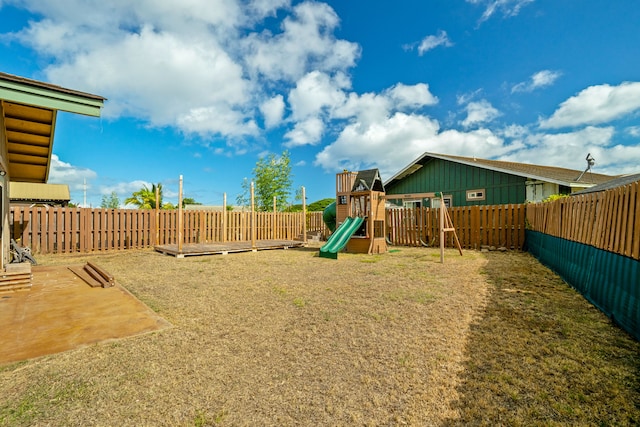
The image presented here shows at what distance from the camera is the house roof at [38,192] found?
22886 mm

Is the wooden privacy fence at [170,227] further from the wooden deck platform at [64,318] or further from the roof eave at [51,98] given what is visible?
the roof eave at [51,98]

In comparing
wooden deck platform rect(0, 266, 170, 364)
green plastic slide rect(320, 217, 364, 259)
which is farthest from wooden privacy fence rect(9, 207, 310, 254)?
wooden deck platform rect(0, 266, 170, 364)

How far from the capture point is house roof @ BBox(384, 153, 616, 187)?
12734mm

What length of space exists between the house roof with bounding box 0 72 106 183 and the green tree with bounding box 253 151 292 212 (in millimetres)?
20937

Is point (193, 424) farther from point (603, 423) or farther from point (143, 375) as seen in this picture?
point (603, 423)

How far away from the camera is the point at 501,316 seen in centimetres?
376

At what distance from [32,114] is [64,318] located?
4.63 metres

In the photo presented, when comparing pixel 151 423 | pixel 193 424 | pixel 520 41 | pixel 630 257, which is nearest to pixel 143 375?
pixel 151 423

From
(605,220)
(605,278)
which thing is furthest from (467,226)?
(605,278)

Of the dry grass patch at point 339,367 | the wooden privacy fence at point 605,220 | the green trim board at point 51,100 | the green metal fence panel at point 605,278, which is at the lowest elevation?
the dry grass patch at point 339,367

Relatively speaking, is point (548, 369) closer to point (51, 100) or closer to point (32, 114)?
point (51, 100)

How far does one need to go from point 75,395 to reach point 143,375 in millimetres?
424

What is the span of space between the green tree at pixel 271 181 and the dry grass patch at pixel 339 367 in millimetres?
25858

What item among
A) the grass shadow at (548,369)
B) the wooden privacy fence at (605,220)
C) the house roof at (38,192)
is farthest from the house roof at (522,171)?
the house roof at (38,192)
